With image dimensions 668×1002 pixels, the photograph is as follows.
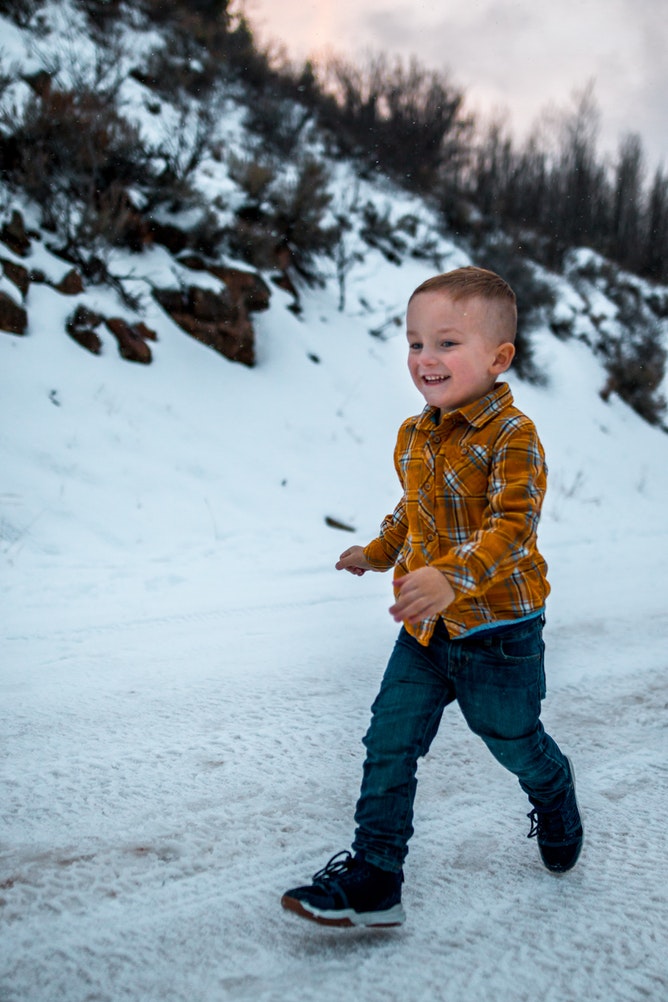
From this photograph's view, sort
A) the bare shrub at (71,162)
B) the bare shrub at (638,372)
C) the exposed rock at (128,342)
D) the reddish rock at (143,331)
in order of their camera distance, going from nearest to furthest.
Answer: the exposed rock at (128,342)
the reddish rock at (143,331)
the bare shrub at (71,162)
the bare shrub at (638,372)

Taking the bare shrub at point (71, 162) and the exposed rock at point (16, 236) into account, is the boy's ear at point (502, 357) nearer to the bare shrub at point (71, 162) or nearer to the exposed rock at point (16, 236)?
the exposed rock at point (16, 236)

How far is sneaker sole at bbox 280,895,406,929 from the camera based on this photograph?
1438 millimetres

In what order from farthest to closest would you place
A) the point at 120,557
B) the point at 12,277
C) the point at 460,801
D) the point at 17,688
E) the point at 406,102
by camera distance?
the point at 406,102, the point at 12,277, the point at 120,557, the point at 17,688, the point at 460,801

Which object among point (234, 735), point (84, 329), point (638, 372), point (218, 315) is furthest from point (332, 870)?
point (638, 372)

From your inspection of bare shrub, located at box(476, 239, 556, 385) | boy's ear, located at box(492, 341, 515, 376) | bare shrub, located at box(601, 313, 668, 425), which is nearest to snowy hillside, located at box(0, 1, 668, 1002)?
boy's ear, located at box(492, 341, 515, 376)

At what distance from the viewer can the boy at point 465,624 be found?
4.94 feet

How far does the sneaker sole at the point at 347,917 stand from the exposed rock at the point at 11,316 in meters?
5.32

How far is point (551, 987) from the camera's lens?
51.4 inches

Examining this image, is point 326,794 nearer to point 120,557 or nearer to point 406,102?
point 120,557

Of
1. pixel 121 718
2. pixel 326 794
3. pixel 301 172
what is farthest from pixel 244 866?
pixel 301 172

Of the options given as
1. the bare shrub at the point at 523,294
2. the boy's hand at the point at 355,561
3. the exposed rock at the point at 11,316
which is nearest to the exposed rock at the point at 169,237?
the exposed rock at the point at 11,316

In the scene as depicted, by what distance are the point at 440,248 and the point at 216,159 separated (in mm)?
4147

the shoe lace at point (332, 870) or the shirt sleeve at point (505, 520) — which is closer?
the shirt sleeve at point (505, 520)

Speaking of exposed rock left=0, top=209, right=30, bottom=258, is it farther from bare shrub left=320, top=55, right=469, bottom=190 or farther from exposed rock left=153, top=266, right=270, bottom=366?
bare shrub left=320, top=55, right=469, bottom=190
